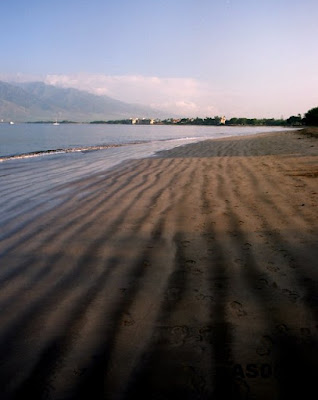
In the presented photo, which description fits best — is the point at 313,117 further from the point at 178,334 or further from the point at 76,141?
the point at 178,334

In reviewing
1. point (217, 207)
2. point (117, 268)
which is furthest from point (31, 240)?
point (217, 207)

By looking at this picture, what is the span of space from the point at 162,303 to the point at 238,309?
1.77ft

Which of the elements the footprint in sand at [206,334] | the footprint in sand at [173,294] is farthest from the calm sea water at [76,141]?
the footprint in sand at [206,334]

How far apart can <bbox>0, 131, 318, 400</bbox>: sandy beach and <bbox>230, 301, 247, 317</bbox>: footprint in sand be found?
0.01 m

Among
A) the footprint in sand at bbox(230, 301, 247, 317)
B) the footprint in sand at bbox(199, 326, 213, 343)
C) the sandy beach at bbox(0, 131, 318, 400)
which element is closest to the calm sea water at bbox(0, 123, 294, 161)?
the sandy beach at bbox(0, 131, 318, 400)

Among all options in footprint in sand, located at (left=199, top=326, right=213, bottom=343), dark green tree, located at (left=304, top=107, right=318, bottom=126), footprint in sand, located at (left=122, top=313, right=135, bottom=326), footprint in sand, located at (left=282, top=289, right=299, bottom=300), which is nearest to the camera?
footprint in sand, located at (left=199, top=326, right=213, bottom=343)

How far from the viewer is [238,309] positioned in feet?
7.06

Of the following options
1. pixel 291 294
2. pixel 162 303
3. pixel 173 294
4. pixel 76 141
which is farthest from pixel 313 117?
pixel 162 303

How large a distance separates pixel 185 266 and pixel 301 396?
156cm

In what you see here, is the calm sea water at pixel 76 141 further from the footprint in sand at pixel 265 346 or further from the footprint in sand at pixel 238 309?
the footprint in sand at pixel 265 346

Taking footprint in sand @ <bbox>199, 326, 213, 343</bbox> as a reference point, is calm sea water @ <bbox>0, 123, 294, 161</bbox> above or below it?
below

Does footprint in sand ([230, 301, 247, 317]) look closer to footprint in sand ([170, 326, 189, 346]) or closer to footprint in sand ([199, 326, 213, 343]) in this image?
footprint in sand ([199, 326, 213, 343])

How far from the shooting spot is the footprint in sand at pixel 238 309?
2.09 metres

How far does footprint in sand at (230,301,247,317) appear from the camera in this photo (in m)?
2.09
